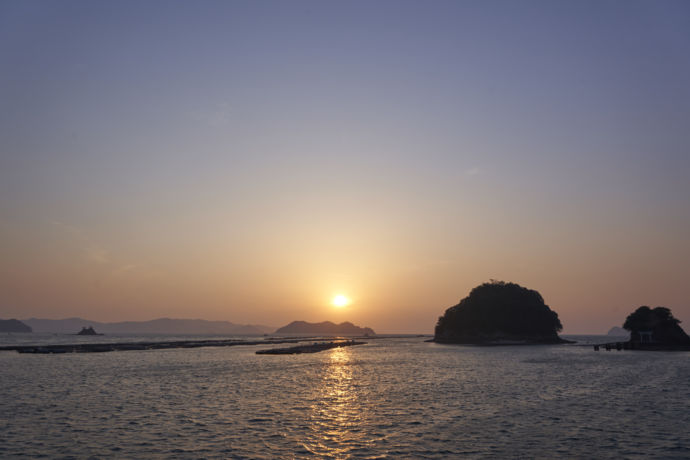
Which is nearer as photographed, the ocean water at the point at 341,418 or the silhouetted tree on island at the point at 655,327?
the ocean water at the point at 341,418

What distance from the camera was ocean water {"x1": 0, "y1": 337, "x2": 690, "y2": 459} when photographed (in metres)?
24.8

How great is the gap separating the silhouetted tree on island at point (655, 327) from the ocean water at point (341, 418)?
3912 inches

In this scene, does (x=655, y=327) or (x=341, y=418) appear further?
(x=655, y=327)

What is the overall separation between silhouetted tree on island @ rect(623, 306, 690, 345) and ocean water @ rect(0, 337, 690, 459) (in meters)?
99.4

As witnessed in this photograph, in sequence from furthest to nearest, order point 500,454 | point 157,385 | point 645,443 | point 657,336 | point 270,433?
point 657,336 → point 157,385 → point 270,433 → point 645,443 → point 500,454

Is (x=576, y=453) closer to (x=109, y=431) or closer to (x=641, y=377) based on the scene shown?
(x=109, y=431)

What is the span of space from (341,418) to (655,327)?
145m

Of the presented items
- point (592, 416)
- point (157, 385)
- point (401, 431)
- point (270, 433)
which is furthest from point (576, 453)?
point (157, 385)

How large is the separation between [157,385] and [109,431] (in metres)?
24.8

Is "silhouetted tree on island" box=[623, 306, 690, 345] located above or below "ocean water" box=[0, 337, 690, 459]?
above

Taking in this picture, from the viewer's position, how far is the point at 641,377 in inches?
2496

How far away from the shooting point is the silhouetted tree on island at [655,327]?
14062 cm

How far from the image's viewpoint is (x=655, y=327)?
476 feet

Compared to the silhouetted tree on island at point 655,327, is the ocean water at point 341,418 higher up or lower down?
lower down
